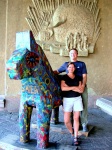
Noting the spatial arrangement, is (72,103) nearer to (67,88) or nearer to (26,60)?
(67,88)

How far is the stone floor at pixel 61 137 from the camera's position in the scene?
2.51 meters

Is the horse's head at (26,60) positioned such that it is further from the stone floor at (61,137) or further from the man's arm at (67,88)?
the stone floor at (61,137)

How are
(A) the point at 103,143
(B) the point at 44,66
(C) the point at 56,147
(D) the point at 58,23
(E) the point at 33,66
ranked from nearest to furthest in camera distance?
1. (E) the point at 33,66
2. (B) the point at 44,66
3. (C) the point at 56,147
4. (A) the point at 103,143
5. (D) the point at 58,23

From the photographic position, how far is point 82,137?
2.95 m

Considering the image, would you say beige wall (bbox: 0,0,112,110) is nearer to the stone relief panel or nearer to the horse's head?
the stone relief panel

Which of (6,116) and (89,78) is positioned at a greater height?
(89,78)

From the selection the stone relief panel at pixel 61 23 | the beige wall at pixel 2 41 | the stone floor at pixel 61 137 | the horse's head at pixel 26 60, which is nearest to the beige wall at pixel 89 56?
the beige wall at pixel 2 41

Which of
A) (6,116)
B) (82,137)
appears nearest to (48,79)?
(82,137)

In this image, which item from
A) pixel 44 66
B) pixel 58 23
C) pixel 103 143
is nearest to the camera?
pixel 44 66

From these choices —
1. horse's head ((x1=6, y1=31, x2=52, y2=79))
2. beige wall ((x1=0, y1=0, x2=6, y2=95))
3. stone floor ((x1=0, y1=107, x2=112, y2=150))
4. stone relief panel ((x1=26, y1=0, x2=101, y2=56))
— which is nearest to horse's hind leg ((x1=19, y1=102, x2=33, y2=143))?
stone floor ((x1=0, y1=107, x2=112, y2=150))

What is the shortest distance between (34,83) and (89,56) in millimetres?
2713

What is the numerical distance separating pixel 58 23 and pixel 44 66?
2.45 m

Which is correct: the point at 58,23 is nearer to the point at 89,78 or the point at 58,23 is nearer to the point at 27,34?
the point at 89,78

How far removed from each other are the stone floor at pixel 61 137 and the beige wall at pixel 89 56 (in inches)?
32.8
